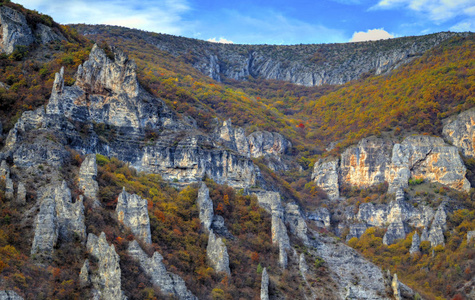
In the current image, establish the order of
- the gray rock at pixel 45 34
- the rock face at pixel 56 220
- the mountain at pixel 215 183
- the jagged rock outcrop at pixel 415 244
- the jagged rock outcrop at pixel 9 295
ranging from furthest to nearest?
the jagged rock outcrop at pixel 415 244 < the gray rock at pixel 45 34 < the mountain at pixel 215 183 < the rock face at pixel 56 220 < the jagged rock outcrop at pixel 9 295

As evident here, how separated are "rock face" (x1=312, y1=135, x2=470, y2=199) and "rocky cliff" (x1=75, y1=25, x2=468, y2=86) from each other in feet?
130

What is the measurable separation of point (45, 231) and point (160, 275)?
9347 mm

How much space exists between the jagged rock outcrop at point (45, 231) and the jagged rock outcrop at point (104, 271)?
103 inches

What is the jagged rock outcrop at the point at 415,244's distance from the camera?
77925 millimetres

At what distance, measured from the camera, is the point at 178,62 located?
469 ft

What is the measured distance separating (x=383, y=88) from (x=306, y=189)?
34047 mm

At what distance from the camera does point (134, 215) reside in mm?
50656

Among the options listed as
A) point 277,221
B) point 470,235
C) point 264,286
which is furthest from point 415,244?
point 264,286

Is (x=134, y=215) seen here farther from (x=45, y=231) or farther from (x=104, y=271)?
(x=45, y=231)

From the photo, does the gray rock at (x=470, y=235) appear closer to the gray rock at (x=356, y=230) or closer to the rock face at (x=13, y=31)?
the gray rock at (x=356, y=230)

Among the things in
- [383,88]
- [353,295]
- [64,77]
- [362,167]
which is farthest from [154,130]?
[383,88]

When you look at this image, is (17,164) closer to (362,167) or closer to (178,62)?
(362,167)

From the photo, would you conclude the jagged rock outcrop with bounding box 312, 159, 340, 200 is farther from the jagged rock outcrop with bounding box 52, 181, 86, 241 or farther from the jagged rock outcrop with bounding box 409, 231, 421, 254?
the jagged rock outcrop with bounding box 52, 181, 86, 241

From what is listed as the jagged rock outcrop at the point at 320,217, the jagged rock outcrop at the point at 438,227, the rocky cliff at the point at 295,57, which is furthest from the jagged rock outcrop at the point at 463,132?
the rocky cliff at the point at 295,57
